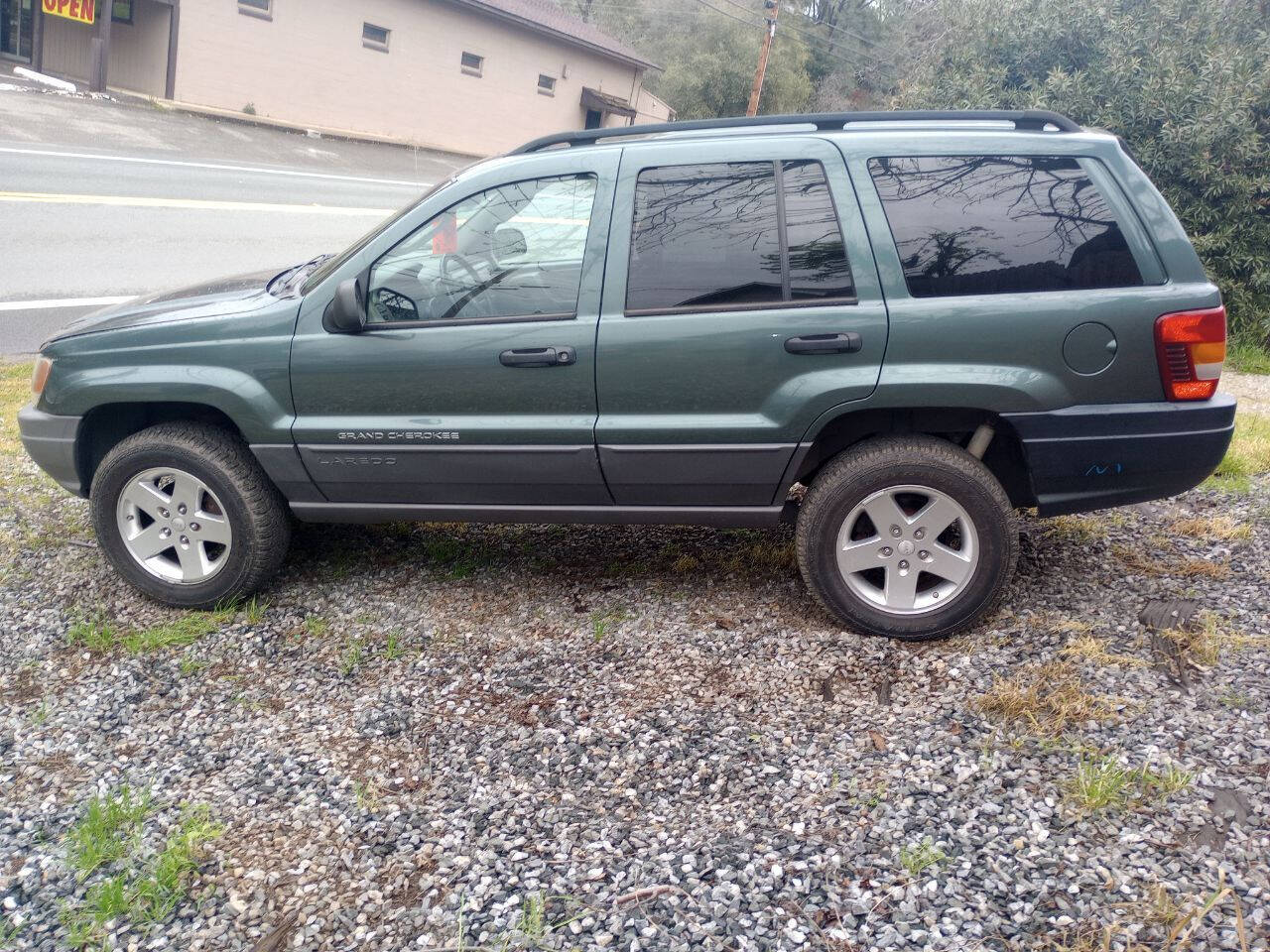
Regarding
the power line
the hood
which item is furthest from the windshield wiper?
the power line

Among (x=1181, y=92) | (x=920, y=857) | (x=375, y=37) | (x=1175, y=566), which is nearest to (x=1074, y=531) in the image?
(x=1175, y=566)

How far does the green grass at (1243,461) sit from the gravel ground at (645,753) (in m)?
0.72

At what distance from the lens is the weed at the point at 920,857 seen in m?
2.70

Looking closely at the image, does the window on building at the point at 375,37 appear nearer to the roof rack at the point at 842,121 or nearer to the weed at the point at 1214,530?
the roof rack at the point at 842,121

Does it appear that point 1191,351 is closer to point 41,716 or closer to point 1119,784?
point 1119,784

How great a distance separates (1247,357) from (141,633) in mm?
9011

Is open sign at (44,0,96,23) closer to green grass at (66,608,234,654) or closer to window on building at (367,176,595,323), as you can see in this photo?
green grass at (66,608,234,654)

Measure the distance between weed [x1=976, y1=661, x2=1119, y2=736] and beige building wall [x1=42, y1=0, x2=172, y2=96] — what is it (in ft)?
90.4

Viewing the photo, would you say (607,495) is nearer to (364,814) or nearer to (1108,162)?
(364,814)

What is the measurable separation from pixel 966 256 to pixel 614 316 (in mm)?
1292

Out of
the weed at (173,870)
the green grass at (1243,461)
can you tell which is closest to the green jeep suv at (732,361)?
the weed at (173,870)

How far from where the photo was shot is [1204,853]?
8.77ft

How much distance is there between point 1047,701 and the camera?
131 inches

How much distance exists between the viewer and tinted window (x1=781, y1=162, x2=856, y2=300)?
12.0 ft
